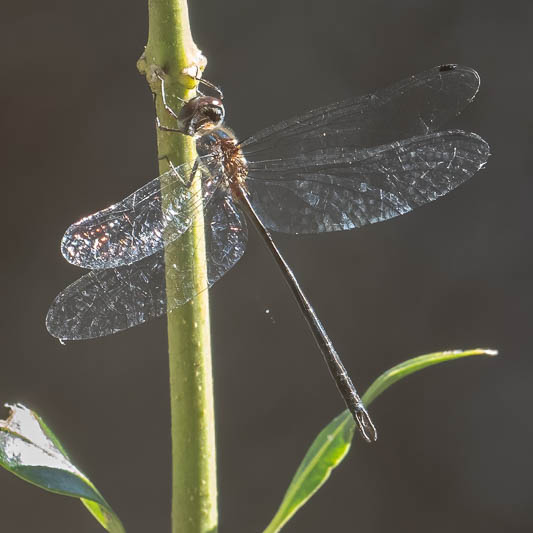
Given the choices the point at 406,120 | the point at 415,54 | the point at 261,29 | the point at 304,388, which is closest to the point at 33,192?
the point at 261,29

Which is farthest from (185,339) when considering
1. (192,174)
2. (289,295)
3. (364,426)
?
(289,295)

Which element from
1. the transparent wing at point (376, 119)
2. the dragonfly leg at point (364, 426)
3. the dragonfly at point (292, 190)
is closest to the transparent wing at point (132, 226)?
the dragonfly at point (292, 190)

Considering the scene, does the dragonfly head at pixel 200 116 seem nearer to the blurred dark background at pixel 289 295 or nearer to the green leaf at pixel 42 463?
the green leaf at pixel 42 463

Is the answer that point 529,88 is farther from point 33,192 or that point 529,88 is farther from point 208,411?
point 208,411

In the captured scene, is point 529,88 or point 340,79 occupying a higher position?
point 340,79

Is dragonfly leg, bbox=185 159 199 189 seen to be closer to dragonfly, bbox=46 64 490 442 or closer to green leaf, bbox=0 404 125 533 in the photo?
dragonfly, bbox=46 64 490 442
